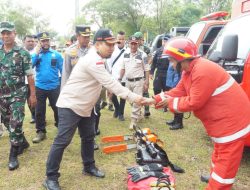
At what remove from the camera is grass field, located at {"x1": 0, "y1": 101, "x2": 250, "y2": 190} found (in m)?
4.16

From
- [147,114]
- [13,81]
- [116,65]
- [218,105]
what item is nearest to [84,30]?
[13,81]

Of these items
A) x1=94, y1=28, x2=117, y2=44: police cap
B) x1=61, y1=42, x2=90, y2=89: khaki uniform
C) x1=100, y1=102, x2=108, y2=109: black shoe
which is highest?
x1=94, y1=28, x2=117, y2=44: police cap

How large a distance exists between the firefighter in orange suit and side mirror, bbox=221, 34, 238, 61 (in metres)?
0.98

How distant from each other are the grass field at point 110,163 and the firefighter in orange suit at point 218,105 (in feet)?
3.14

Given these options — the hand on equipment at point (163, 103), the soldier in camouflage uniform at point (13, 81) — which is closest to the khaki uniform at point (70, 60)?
the soldier in camouflage uniform at point (13, 81)

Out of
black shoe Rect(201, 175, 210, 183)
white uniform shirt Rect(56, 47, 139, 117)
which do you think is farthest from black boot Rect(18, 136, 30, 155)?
black shoe Rect(201, 175, 210, 183)

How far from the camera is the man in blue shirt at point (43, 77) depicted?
578 centimetres

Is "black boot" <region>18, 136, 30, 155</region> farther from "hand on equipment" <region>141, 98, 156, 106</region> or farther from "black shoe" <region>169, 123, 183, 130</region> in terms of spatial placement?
"black shoe" <region>169, 123, 183, 130</region>

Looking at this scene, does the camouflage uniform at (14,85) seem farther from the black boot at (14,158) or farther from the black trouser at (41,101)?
the black trouser at (41,101)

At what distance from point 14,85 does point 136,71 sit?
9.27 ft

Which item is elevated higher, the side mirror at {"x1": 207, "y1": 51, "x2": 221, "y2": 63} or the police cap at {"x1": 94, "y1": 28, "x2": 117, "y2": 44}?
the police cap at {"x1": 94, "y1": 28, "x2": 117, "y2": 44}

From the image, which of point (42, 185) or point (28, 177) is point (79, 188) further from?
point (28, 177)

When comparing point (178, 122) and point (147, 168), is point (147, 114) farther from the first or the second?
point (147, 168)

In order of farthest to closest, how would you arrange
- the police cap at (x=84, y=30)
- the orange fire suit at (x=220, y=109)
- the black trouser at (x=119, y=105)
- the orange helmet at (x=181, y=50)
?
the black trouser at (x=119, y=105) → the police cap at (x=84, y=30) → the orange helmet at (x=181, y=50) → the orange fire suit at (x=220, y=109)
